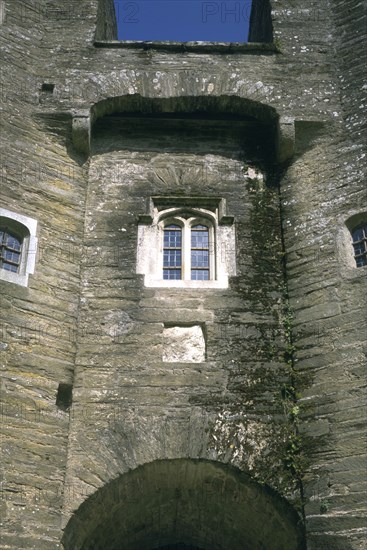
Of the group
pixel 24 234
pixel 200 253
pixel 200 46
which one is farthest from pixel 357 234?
pixel 24 234

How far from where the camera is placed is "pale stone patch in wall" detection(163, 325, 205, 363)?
376 inches

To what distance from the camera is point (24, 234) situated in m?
10.1

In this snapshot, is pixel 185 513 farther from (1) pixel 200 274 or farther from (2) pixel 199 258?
(2) pixel 199 258

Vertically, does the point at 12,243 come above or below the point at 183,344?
above

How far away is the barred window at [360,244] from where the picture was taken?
9.95 meters

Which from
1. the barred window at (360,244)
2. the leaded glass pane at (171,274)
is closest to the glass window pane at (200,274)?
the leaded glass pane at (171,274)

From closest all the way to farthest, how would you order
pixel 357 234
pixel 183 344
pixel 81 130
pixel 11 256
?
pixel 183 344, pixel 11 256, pixel 357 234, pixel 81 130

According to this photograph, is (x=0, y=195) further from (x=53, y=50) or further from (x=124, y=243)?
(x=53, y=50)

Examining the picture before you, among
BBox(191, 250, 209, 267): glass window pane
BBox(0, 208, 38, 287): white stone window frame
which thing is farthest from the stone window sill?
BBox(0, 208, 38, 287): white stone window frame

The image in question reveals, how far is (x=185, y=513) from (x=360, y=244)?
382 centimetres

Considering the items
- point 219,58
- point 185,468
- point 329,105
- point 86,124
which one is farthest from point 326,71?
point 185,468

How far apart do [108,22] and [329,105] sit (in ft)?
15.5

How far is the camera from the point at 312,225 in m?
10.4

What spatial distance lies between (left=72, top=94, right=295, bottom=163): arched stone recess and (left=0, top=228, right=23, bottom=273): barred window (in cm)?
184
